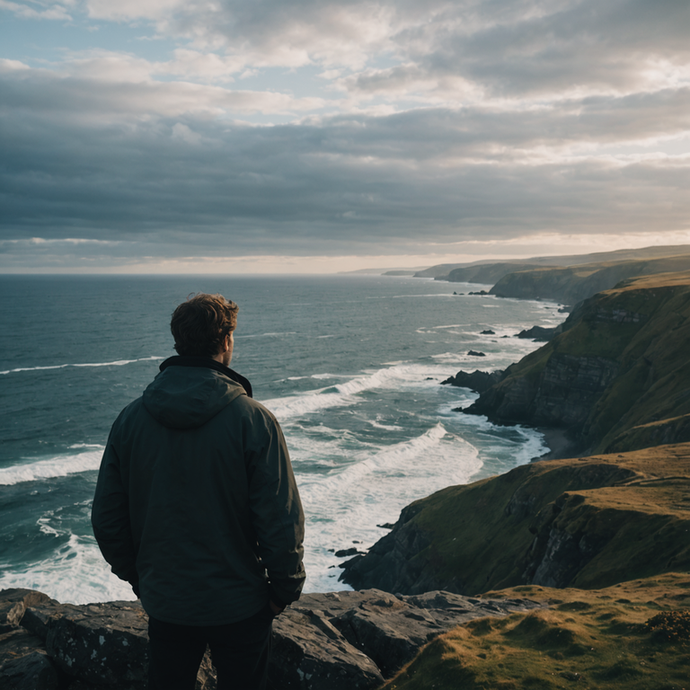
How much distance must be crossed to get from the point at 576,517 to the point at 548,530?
2020mm

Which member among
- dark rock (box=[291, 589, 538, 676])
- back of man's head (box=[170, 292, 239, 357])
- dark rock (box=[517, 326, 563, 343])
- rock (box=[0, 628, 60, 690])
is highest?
back of man's head (box=[170, 292, 239, 357])

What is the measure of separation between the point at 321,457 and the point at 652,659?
134 ft

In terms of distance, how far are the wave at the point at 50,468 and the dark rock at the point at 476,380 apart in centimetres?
4843

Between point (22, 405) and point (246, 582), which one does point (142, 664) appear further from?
point (22, 405)

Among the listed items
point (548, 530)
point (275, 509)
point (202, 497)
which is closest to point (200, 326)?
point (202, 497)

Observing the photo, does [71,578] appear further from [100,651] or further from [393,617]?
[100,651]

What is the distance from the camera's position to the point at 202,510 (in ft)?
12.9

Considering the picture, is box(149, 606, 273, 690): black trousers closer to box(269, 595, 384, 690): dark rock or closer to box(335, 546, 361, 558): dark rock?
box(269, 595, 384, 690): dark rock

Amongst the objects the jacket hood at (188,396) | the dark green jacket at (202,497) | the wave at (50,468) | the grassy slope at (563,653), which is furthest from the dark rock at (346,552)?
the jacket hood at (188,396)

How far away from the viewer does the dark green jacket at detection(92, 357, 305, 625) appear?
12.7ft

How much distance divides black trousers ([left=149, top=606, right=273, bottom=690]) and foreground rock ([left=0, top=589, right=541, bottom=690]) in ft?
11.7

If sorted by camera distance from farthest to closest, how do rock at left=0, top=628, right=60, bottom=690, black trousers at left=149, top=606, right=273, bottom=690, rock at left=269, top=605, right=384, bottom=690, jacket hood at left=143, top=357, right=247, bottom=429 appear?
rock at left=269, top=605, right=384, bottom=690, rock at left=0, top=628, right=60, bottom=690, black trousers at left=149, top=606, right=273, bottom=690, jacket hood at left=143, top=357, right=247, bottom=429

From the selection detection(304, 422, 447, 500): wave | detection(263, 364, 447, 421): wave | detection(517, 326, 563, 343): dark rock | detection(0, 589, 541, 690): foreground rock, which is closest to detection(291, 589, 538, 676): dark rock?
detection(0, 589, 541, 690): foreground rock

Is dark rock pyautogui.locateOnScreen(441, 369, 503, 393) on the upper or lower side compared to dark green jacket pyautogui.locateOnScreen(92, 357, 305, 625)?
lower
